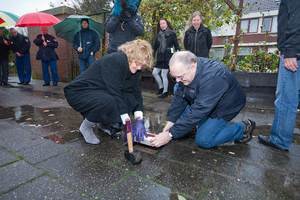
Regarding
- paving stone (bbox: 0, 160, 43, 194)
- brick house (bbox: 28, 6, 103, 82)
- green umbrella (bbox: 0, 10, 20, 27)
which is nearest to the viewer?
paving stone (bbox: 0, 160, 43, 194)

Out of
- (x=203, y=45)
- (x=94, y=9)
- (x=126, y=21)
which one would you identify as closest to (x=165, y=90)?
(x=203, y=45)

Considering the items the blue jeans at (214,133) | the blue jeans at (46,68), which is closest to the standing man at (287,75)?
the blue jeans at (214,133)

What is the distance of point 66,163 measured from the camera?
1.90m

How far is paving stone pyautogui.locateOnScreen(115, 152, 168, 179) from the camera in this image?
1.79m

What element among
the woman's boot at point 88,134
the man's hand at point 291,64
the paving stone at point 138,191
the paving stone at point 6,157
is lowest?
the paving stone at point 138,191

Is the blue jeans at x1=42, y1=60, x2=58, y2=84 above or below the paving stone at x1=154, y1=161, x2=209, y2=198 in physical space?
above

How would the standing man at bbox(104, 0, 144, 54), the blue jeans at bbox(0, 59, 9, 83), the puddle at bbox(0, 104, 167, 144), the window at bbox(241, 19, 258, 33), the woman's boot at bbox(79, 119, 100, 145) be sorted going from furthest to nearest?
the window at bbox(241, 19, 258, 33) < the blue jeans at bbox(0, 59, 9, 83) < the standing man at bbox(104, 0, 144, 54) < the puddle at bbox(0, 104, 167, 144) < the woman's boot at bbox(79, 119, 100, 145)

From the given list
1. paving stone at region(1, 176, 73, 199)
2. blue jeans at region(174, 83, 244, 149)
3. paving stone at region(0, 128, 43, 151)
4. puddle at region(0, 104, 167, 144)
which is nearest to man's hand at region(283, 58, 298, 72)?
blue jeans at region(174, 83, 244, 149)

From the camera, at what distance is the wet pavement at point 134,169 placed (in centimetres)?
152

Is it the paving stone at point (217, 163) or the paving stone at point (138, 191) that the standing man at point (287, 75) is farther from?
the paving stone at point (138, 191)

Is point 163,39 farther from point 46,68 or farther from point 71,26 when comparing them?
point 46,68

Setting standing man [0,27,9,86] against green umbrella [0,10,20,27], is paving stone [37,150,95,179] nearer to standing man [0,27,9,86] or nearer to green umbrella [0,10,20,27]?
green umbrella [0,10,20,27]

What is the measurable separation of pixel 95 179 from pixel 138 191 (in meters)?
0.40

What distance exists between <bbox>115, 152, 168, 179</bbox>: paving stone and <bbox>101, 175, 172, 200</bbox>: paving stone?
0.41 ft
